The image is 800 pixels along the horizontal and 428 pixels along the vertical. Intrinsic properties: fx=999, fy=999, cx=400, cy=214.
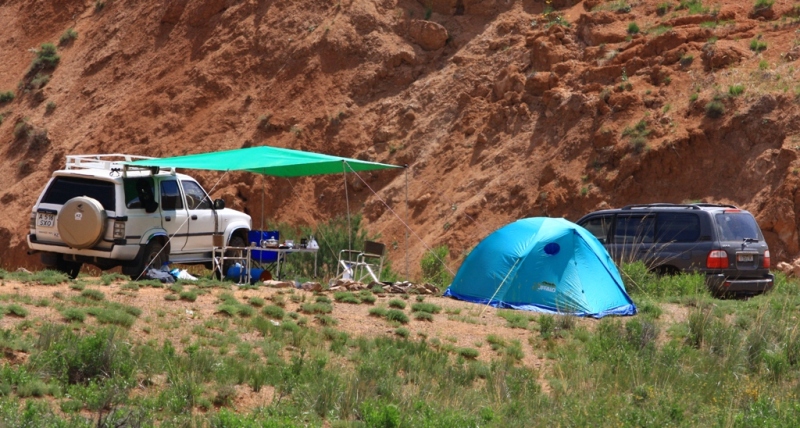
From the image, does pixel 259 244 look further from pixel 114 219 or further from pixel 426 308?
pixel 426 308

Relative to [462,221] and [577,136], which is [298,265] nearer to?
[462,221]

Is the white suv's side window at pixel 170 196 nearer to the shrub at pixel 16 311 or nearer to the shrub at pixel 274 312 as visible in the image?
the shrub at pixel 274 312

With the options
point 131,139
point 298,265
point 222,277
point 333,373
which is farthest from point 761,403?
point 131,139

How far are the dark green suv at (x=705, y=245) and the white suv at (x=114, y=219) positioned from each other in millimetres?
6942

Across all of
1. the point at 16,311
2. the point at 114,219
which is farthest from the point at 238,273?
the point at 16,311

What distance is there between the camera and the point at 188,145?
27656 millimetres

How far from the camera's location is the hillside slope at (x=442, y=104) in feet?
70.1

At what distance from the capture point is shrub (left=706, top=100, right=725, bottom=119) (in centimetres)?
2122

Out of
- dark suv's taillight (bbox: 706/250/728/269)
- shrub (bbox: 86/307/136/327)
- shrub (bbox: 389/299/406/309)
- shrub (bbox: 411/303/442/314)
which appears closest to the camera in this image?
shrub (bbox: 86/307/136/327)

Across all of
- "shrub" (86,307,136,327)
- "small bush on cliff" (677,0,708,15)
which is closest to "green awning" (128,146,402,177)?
"shrub" (86,307,136,327)

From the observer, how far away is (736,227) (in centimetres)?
1560

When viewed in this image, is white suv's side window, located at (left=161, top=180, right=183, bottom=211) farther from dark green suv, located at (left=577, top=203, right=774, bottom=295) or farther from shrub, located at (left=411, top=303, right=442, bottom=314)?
dark green suv, located at (left=577, top=203, right=774, bottom=295)

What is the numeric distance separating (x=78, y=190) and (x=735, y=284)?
1036cm

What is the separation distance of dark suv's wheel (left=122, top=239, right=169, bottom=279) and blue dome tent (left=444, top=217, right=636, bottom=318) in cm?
501
